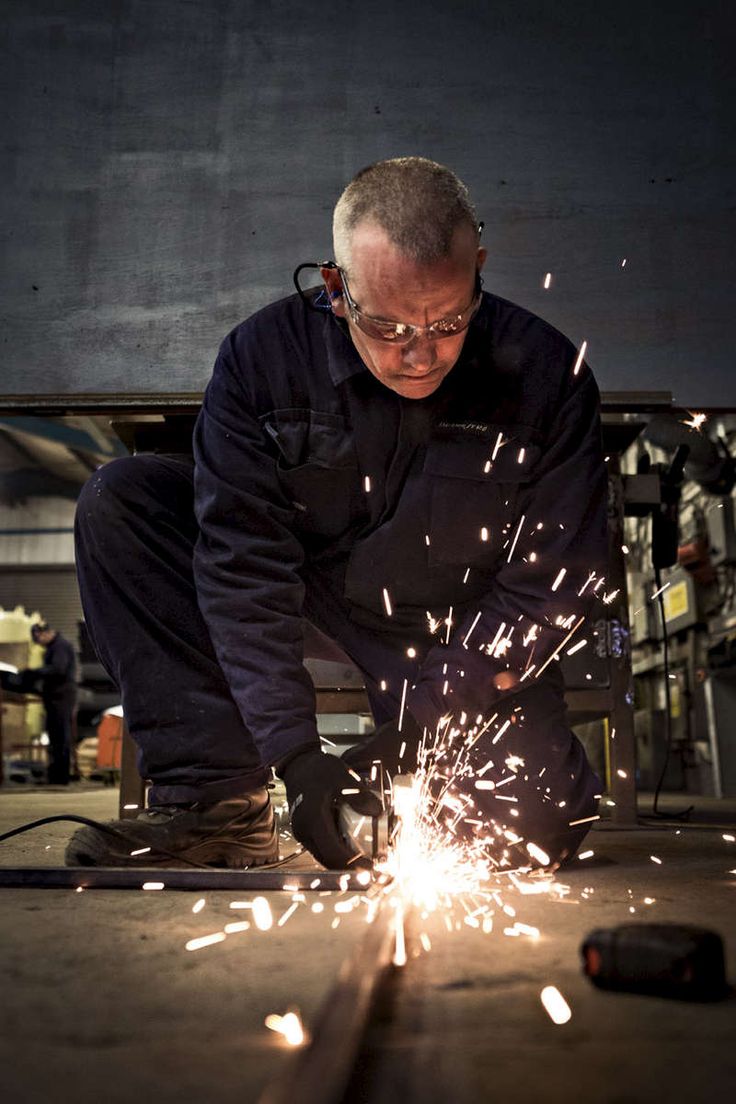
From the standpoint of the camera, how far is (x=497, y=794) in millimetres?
1458

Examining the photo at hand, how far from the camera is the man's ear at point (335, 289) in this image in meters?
1.42

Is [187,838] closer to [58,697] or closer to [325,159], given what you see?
[325,159]

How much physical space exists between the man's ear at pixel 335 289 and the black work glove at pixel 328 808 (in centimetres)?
67

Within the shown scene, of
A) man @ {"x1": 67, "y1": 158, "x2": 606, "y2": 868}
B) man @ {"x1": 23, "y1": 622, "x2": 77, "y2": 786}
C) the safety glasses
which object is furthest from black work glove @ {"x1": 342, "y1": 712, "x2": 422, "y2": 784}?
man @ {"x1": 23, "y1": 622, "x2": 77, "y2": 786}

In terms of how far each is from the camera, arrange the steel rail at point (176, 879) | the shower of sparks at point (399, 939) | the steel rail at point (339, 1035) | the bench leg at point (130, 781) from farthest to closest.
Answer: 1. the bench leg at point (130, 781)
2. the steel rail at point (176, 879)
3. the shower of sparks at point (399, 939)
4. the steel rail at point (339, 1035)

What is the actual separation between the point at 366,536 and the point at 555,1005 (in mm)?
998

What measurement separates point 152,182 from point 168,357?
1.64ft

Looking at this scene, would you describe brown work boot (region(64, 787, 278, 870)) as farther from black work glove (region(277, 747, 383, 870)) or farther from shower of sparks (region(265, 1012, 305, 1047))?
shower of sparks (region(265, 1012, 305, 1047))

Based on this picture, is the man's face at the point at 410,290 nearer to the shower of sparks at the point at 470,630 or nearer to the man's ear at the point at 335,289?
the man's ear at the point at 335,289

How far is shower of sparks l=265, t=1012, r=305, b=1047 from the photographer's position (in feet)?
1.88

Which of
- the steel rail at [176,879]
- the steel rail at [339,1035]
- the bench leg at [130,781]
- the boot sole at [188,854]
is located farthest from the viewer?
the bench leg at [130,781]

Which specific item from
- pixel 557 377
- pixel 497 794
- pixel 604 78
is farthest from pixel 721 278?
pixel 497 794

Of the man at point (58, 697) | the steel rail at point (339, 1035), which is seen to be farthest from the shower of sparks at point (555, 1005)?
the man at point (58, 697)

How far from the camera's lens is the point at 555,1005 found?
0.64 m
